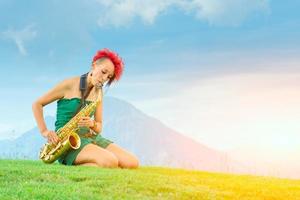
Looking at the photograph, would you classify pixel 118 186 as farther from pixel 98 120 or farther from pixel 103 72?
pixel 98 120

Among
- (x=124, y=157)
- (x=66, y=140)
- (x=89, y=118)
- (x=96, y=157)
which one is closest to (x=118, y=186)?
(x=96, y=157)

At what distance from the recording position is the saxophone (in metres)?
15.8

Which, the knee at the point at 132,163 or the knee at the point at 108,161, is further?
the knee at the point at 132,163

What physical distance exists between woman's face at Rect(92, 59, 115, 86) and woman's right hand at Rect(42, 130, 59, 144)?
1.55m

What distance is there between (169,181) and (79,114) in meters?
3.54

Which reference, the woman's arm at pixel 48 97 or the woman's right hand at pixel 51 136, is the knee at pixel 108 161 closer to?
the woman's right hand at pixel 51 136

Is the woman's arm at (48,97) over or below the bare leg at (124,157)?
over

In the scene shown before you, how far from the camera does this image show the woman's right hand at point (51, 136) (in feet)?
51.4

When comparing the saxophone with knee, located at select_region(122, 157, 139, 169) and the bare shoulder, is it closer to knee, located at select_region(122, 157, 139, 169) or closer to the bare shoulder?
the bare shoulder

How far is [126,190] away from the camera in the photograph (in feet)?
39.2

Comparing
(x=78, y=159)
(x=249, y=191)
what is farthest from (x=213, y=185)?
(x=78, y=159)

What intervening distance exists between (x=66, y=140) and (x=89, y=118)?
0.77m

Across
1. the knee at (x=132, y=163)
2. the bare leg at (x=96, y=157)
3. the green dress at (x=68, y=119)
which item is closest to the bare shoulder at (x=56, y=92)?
the green dress at (x=68, y=119)

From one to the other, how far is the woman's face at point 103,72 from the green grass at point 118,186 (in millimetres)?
2179
